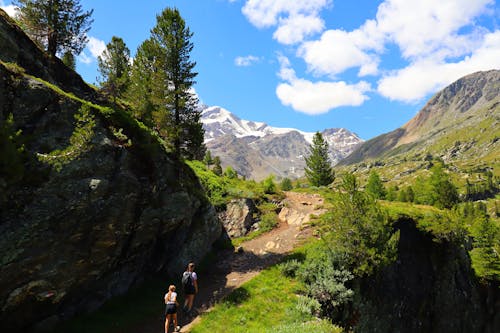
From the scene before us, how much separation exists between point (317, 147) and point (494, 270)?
3396 cm

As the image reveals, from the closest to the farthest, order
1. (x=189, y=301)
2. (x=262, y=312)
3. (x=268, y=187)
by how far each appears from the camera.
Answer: (x=189, y=301) < (x=262, y=312) < (x=268, y=187)

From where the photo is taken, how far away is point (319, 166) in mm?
58875

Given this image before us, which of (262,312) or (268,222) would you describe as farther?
(268,222)

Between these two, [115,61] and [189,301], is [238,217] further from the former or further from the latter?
[115,61]

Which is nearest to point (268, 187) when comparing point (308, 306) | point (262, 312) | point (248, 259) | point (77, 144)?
point (248, 259)

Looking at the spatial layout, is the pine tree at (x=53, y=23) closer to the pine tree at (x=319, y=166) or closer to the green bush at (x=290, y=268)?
the green bush at (x=290, y=268)

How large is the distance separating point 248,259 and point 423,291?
738 inches

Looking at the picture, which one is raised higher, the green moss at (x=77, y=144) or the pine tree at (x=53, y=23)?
the pine tree at (x=53, y=23)

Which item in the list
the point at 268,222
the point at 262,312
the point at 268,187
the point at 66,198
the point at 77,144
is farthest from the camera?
the point at 268,187

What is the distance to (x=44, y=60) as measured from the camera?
17.5 m

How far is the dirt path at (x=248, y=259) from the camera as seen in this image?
56.2ft

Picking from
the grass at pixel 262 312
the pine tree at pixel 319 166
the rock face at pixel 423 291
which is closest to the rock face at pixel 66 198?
the grass at pixel 262 312

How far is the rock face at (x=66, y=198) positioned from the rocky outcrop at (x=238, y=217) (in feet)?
37.7

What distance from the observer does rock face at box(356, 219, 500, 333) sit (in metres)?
23.2
